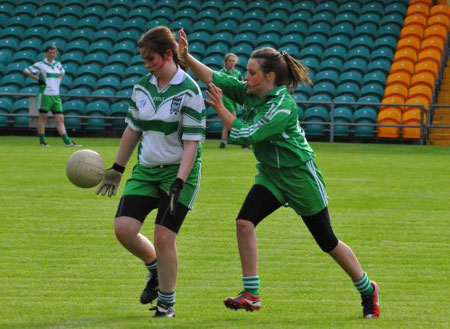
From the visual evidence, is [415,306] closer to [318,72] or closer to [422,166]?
[422,166]

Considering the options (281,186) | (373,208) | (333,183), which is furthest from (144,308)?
(333,183)

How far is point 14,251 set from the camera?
9.20 meters

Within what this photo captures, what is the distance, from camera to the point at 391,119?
25.5 meters

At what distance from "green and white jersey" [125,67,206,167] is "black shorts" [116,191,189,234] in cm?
24

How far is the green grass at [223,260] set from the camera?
6656 millimetres

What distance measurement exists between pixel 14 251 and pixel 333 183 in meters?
7.36

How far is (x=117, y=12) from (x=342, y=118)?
9683 millimetres

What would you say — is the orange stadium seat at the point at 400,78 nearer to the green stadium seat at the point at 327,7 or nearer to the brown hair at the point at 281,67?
the green stadium seat at the point at 327,7

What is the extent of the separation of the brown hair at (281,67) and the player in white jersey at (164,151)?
480mm

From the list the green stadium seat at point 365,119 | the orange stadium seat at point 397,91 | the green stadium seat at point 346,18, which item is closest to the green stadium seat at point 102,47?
the green stadium seat at point 346,18

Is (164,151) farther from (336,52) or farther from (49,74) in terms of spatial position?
(336,52)

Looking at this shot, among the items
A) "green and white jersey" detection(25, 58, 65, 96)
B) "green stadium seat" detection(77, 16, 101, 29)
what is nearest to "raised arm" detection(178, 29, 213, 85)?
A: "green and white jersey" detection(25, 58, 65, 96)

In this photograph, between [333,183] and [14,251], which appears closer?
[14,251]

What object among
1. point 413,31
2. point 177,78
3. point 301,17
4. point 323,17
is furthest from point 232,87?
point 301,17
